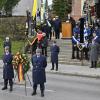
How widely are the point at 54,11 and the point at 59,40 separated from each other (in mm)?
15937

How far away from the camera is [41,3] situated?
42.2 m

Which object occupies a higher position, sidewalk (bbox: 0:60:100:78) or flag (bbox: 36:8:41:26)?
flag (bbox: 36:8:41:26)

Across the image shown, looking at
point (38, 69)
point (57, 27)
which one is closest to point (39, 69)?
point (38, 69)

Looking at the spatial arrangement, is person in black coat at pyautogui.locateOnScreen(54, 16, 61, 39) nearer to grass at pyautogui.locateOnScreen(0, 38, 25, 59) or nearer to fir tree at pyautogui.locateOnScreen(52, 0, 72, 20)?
grass at pyautogui.locateOnScreen(0, 38, 25, 59)

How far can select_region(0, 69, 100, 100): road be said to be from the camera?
20.9 m

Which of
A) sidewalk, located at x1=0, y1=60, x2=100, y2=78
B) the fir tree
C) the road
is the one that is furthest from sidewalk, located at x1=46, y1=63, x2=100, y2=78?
the fir tree

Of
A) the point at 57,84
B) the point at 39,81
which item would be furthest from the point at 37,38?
the point at 39,81

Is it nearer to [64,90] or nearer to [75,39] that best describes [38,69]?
[64,90]

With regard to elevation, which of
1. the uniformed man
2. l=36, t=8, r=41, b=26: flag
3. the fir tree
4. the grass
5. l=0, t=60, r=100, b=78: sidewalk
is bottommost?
l=0, t=60, r=100, b=78: sidewalk

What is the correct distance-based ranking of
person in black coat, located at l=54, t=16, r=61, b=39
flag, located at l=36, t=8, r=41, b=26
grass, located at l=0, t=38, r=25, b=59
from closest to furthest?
person in black coat, located at l=54, t=16, r=61, b=39, flag, located at l=36, t=8, r=41, b=26, grass, located at l=0, t=38, r=25, b=59

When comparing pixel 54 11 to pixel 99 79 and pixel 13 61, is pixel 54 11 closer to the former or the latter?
pixel 99 79

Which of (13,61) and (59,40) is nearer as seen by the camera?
(13,61)

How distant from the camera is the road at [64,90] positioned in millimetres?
20859

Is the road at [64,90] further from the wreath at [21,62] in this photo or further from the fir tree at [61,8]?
the fir tree at [61,8]
